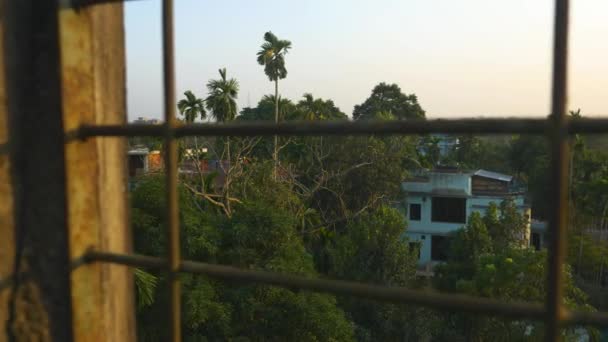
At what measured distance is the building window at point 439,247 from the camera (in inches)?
528

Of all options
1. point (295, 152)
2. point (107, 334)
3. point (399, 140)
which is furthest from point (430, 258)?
point (107, 334)

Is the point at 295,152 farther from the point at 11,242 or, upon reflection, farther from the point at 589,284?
the point at 11,242

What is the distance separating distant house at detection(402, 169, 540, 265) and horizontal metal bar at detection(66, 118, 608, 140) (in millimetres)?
12518

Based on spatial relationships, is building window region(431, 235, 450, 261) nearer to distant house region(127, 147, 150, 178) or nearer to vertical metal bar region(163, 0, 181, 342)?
distant house region(127, 147, 150, 178)

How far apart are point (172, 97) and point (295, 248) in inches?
310

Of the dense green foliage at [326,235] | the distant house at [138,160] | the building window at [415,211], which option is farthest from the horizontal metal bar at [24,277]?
the building window at [415,211]

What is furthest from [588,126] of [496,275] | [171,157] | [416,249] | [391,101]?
[391,101]

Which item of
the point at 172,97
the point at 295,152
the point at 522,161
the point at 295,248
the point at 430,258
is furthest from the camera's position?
the point at 522,161

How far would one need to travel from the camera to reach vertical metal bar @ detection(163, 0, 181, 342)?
55 cm

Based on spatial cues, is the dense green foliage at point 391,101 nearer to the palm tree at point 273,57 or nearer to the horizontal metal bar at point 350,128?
the palm tree at point 273,57

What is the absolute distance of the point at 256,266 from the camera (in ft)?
25.7

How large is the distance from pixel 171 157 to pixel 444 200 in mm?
13184

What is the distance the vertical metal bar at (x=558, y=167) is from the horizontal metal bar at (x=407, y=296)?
11mm

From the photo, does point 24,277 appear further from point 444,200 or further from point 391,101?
point 391,101
